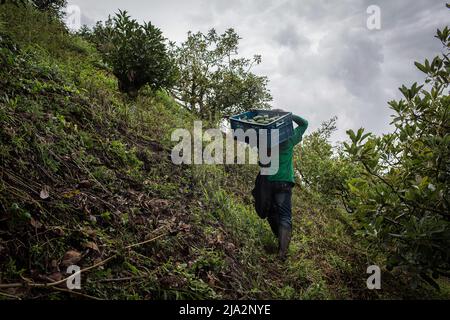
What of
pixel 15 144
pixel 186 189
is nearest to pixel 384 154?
pixel 186 189

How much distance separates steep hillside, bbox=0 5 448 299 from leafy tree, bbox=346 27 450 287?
0.97 meters

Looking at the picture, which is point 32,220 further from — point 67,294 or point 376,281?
point 376,281

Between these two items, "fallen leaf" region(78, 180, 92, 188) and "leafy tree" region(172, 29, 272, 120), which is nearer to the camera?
"fallen leaf" region(78, 180, 92, 188)

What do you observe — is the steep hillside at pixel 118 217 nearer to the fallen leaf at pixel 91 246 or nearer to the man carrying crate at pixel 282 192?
the fallen leaf at pixel 91 246

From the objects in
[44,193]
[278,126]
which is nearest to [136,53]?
[278,126]

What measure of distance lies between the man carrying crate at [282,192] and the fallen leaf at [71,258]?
2.50m

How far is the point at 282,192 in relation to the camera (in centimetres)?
439

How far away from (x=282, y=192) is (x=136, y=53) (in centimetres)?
427

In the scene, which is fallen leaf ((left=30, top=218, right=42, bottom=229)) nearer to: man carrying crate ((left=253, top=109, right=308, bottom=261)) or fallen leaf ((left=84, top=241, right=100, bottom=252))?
fallen leaf ((left=84, top=241, right=100, bottom=252))

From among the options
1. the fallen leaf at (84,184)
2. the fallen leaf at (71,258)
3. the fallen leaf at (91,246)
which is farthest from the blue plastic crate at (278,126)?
→ the fallen leaf at (71,258)

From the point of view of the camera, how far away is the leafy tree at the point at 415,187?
309 centimetres

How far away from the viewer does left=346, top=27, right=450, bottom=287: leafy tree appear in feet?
10.1

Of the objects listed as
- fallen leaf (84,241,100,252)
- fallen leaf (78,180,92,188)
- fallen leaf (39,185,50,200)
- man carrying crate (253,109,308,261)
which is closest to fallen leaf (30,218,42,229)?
fallen leaf (39,185,50,200)
